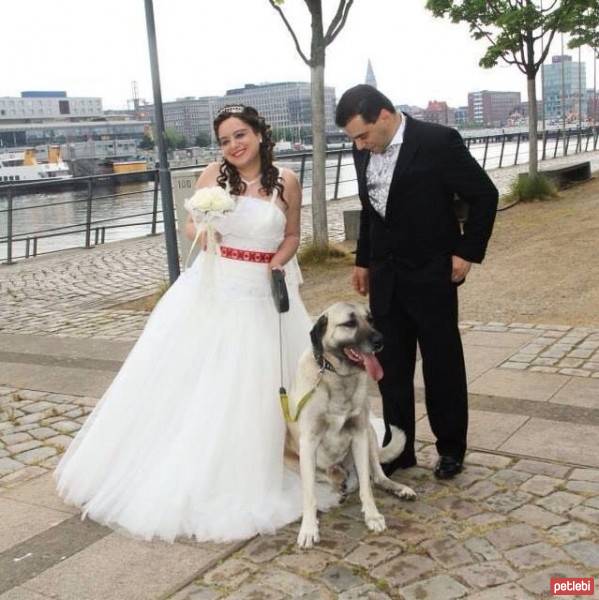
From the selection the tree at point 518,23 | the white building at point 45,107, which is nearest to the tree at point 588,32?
the tree at point 518,23

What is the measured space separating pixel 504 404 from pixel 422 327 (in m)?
1.49

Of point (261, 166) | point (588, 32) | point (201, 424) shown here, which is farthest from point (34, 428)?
point (588, 32)

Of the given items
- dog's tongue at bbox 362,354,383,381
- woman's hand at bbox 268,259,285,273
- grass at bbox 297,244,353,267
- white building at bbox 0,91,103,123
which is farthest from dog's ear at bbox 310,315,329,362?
white building at bbox 0,91,103,123

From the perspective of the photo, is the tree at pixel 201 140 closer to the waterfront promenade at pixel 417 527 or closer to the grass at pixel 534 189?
the grass at pixel 534 189

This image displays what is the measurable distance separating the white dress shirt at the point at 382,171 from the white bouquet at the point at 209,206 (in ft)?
2.40

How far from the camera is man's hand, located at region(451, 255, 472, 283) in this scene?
378cm

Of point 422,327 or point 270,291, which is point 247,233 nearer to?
point 270,291

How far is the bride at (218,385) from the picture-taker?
378 centimetres

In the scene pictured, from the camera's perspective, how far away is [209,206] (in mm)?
3863

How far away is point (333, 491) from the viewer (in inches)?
151

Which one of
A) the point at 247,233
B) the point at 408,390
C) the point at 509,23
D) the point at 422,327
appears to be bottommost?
the point at 408,390

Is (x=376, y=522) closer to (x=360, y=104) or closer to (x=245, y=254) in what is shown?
(x=245, y=254)

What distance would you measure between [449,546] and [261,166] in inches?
85.4

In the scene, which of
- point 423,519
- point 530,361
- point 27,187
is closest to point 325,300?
point 530,361
